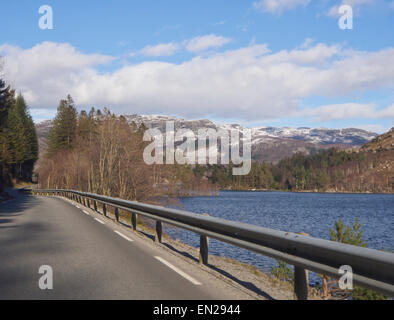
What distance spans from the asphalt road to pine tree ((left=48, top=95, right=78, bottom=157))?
8215 centimetres

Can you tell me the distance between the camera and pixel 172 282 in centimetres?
643

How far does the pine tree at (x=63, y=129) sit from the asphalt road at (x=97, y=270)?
3234 inches

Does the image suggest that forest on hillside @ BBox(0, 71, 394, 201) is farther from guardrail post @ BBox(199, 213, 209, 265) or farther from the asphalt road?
guardrail post @ BBox(199, 213, 209, 265)

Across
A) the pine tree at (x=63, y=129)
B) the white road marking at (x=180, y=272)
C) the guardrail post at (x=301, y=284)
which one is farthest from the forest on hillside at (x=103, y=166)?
the guardrail post at (x=301, y=284)

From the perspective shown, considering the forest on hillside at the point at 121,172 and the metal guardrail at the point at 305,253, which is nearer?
the metal guardrail at the point at 305,253

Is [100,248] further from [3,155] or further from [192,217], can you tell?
[3,155]

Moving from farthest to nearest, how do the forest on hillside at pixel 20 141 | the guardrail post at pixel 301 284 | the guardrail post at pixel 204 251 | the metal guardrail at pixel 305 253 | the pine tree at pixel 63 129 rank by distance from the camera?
the pine tree at pixel 63 129 → the forest on hillside at pixel 20 141 → the guardrail post at pixel 204 251 → the guardrail post at pixel 301 284 → the metal guardrail at pixel 305 253

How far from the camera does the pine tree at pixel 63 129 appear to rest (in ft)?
296

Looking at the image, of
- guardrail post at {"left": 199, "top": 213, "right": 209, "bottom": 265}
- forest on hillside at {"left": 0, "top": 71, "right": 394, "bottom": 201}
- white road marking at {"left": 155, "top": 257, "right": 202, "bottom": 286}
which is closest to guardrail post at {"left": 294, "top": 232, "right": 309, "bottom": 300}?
white road marking at {"left": 155, "top": 257, "right": 202, "bottom": 286}

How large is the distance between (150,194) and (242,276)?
96.4 feet

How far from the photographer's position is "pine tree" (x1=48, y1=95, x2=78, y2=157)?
9012cm

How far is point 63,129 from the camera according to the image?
296 feet

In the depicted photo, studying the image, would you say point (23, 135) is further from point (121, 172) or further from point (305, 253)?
point (305, 253)

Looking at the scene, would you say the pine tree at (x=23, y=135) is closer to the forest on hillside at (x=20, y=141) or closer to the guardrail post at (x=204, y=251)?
the forest on hillside at (x=20, y=141)
